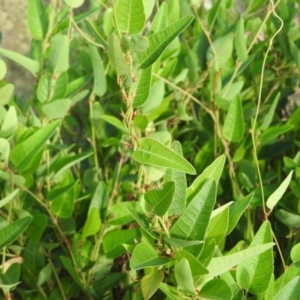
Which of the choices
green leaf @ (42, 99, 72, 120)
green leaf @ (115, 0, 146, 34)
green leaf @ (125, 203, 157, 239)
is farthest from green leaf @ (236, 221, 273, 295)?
green leaf @ (42, 99, 72, 120)

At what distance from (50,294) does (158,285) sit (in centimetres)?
33

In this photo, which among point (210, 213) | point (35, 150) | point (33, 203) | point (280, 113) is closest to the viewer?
point (210, 213)

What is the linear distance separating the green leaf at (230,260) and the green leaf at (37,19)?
49 centimetres

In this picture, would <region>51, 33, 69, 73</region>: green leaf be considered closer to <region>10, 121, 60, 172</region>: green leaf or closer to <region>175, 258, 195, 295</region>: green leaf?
<region>10, 121, 60, 172</region>: green leaf

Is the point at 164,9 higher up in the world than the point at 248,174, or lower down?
higher up

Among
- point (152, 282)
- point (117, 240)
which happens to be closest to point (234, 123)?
point (117, 240)

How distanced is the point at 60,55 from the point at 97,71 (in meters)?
0.06

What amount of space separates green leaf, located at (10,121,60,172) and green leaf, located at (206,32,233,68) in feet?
1.13

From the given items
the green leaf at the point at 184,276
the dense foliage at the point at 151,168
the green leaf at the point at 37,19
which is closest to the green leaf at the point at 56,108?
the dense foliage at the point at 151,168

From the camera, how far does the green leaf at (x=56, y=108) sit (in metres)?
0.82

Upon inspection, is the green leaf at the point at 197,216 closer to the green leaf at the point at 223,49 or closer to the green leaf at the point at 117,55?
the green leaf at the point at 117,55

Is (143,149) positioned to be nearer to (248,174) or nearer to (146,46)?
(146,46)

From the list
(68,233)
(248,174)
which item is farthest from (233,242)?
(68,233)

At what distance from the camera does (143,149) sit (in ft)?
1.85
